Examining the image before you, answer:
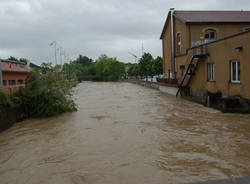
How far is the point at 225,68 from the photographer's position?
1520 centimetres

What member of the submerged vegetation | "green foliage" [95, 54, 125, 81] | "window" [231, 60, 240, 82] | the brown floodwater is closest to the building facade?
"window" [231, 60, 240, 82]

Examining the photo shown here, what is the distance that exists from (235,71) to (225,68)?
90cm

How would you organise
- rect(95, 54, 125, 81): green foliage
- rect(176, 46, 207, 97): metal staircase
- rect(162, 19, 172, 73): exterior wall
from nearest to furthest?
rect(176, 46, 207, 97): metal staircase < rect(162, 19, 172, 73): exterior wall < rect(95, 54, 125, 81): green foliage

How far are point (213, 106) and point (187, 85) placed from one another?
690 cm

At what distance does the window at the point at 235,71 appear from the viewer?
14129mm

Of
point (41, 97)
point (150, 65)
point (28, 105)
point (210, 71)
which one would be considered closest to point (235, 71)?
point (210, 71)

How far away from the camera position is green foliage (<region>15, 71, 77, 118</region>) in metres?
13.8

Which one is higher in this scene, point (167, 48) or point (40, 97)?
point (167, 48)

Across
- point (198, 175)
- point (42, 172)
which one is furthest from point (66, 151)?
point (198, 175)

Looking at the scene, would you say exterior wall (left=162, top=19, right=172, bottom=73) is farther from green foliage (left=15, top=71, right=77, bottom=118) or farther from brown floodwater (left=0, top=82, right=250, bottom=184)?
brown floodwater (left=0, top=82, right=250, bottom=184)

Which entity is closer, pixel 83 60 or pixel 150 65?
pixel 150 65

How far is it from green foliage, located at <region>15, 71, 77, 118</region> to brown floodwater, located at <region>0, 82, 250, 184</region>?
1873 mm

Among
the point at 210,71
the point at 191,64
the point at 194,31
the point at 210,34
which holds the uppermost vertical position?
the point at 194,31

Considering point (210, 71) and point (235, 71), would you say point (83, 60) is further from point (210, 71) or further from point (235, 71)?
point (235, 71)
